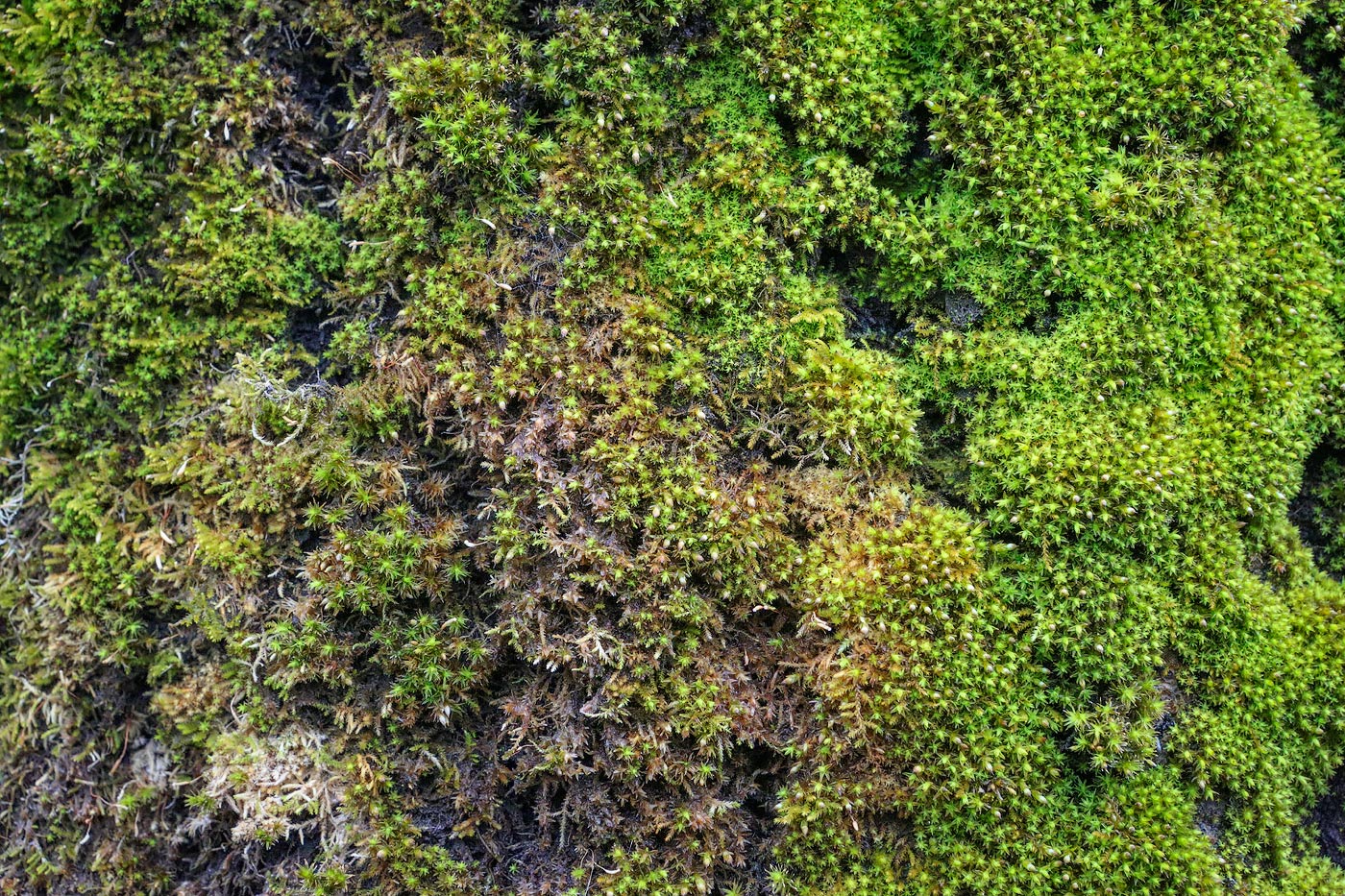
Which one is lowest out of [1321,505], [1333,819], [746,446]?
[1333,819]

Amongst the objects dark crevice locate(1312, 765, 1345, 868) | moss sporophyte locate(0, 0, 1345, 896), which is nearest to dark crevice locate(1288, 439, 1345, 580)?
moss sporophyte locate(0, 0, 1345, 896)

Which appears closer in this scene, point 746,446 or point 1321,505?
point 746,446

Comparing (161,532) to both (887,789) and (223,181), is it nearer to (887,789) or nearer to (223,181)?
(223,181)

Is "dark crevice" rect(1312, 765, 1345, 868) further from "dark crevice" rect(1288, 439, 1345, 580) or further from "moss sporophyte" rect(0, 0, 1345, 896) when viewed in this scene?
"dark crevice" rect(1288, 439, 1345, 580)

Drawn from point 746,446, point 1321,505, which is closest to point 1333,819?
point 1321,505

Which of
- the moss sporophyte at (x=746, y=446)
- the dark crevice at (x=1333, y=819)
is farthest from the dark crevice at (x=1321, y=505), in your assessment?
the dark crevice at (x=1333, y=819)

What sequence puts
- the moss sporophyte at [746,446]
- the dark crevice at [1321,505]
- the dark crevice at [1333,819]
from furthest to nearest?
the dark crevice at [1321,505] < the dark crevice at [1333,819] < the moss sporophyte at [746,446]

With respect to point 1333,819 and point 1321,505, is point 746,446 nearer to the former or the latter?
point 1321,505

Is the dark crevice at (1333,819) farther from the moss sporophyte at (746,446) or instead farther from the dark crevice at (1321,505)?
the dark crevice at (1321,505)

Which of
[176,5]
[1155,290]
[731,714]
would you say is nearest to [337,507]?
[731,714]
